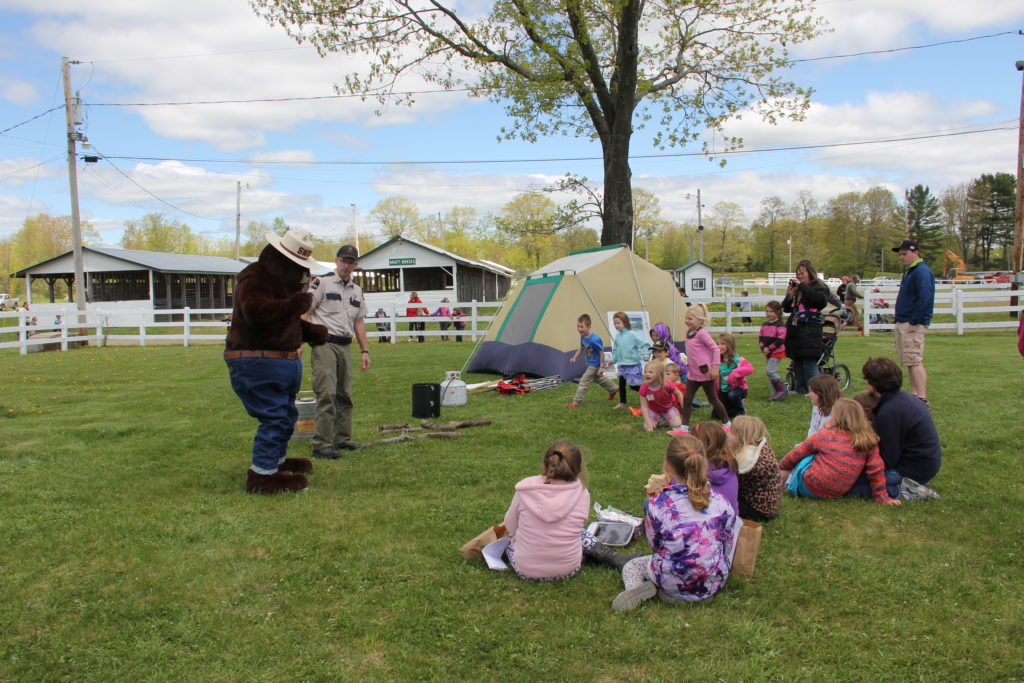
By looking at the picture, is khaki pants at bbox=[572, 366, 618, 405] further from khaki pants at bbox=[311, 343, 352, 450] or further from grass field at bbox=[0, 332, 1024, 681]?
khaki pants at bbox=[311, 343, 352, 450]

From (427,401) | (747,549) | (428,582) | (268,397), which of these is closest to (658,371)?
(427,401)

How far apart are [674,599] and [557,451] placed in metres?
0.95

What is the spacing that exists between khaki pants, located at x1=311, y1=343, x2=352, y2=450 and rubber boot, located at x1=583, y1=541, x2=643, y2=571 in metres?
3.34

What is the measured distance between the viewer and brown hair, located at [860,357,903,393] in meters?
4.82

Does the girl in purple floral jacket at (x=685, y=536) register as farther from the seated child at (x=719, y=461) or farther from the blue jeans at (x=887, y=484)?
the blue jeans at (x=887, y=484)

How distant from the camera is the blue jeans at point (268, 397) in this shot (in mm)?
5102

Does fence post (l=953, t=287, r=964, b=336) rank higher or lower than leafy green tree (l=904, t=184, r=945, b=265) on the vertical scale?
lower

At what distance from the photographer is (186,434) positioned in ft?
24.6

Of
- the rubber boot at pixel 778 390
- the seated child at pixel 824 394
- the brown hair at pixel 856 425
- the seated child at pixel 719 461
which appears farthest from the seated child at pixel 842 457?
the rubber boot at pixel 778 390

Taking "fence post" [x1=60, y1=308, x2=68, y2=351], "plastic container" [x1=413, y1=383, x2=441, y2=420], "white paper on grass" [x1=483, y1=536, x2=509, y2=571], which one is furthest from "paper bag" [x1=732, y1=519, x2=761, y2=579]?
"fence post" [x1=60, y1=308, x2=68, y2=351]

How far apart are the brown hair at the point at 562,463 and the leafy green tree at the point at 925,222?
2711 inches

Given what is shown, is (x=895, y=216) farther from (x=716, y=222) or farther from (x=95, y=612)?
(x=95, y=612)

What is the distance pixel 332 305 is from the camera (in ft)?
21.3

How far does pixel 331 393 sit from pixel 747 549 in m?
4.09
